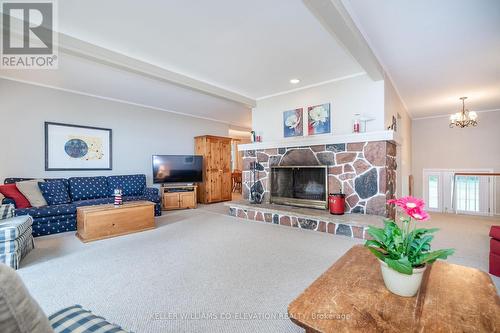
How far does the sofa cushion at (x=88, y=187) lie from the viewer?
4.36 metres

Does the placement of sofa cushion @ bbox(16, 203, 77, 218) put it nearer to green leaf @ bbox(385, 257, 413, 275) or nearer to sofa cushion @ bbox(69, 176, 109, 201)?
sofa cushion @ bbox(69, 176, 109, 201)

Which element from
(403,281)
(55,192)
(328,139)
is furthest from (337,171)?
(55,192)

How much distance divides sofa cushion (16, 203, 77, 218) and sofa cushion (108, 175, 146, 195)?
3.13 feet

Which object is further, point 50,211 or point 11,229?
point 50,211

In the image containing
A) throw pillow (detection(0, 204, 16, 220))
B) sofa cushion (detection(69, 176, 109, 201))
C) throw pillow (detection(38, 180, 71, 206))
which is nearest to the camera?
throw pillow (detection(0, 204, 16, 220))

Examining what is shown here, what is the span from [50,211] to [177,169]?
268 cm

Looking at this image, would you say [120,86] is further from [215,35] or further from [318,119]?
[318,119]

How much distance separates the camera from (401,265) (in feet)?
Answer: 3.59

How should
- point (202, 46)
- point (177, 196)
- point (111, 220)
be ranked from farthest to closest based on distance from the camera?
point (177, 196) < point (111, 220) < point (202, 46)

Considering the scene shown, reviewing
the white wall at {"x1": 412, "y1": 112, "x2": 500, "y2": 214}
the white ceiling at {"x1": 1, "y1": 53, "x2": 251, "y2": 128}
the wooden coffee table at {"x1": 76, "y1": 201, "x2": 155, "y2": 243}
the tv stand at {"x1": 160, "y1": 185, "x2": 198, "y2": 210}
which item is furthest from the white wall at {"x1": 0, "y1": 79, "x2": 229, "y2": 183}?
the white wall at {"x1": 412, "y1": 112, "x2": 500, "y2": 214}

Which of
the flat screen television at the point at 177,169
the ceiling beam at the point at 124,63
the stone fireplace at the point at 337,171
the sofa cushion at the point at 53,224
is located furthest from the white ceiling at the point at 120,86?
the sofa cushion at the point at 53,224

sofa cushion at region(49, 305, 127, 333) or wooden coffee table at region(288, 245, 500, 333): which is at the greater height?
sofa cushion at region(49, 305, 127, 333)

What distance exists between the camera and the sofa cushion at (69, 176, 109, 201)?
4.36 meters

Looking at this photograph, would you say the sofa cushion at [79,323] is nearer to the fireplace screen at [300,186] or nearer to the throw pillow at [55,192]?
the fireplace screen at [300,186]
